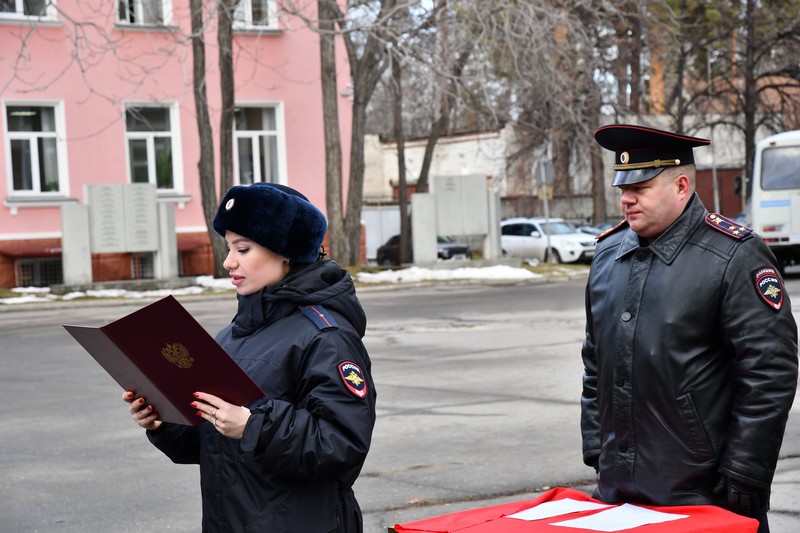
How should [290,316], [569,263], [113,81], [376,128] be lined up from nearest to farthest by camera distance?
[290,316], [113,81], [569,263], [376,128]

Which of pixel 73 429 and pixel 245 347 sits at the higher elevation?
pixel 245 347

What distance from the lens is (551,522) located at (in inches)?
125

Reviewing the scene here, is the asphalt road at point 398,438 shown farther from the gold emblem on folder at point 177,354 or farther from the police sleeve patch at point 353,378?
the gold emblem on folder at point 177,354

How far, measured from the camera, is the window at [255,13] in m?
27.2

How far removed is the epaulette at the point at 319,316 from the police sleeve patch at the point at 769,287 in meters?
1.23

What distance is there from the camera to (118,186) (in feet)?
80.2

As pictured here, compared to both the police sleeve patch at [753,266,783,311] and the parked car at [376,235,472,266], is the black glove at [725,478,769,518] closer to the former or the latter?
the police sleeve patch at [753,266,783,311]

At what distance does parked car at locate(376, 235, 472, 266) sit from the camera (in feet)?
110

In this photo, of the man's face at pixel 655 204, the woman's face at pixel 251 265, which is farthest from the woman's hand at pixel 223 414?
the man's face at pixel 655 204

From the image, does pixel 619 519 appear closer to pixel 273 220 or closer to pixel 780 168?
pixel 273 220

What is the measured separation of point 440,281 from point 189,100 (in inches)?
304

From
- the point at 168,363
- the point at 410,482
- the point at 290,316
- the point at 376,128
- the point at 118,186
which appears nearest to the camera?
the point at 168,363

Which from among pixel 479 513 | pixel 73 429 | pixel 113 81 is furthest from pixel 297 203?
pixel 113 81

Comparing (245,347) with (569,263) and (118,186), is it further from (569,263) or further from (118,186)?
(569,263)
